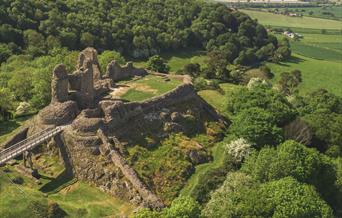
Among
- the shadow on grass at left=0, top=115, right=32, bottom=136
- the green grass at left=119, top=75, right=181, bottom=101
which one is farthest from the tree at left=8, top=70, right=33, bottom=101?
the green grass at left=119, top=75, right=181, bottom=101

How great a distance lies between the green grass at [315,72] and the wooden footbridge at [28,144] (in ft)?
261

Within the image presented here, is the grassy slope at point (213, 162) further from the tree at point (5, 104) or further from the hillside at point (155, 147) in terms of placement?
the tree at point (5, 104)

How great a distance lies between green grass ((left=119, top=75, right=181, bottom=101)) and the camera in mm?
75062

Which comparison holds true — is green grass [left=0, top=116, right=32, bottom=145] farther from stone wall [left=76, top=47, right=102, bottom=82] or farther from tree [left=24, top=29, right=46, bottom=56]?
tree [left=24, top=29, right=46, bottom=56]

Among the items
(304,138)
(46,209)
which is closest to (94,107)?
(46,209)

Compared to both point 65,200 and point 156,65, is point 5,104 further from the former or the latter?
point 156,65

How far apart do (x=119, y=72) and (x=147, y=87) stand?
9.25m

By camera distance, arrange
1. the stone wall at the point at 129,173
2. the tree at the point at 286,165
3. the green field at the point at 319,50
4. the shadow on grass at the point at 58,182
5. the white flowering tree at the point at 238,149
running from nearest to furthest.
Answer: the stone wall at the point at 129,173, the shadow on grass at the point at 58,182, the tree at the point at 286,165, the white flowering tree at the point at 238,149, the green field at the point at 319,50

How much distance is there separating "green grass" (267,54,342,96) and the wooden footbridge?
79.4 meters

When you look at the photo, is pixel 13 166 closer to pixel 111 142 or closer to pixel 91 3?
pixel 111 142

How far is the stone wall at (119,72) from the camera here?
85.3 meters

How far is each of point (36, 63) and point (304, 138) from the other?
57.9 m

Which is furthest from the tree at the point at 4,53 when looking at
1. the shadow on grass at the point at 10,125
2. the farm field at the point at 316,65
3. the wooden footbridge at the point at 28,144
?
the farm field at the point at 316,65

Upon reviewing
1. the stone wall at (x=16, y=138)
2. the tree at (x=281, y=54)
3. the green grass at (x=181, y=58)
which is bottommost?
the tree at (x=281, y=54)
